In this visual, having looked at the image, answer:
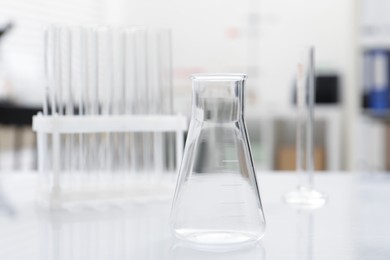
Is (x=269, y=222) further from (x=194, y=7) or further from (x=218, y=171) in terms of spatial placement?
(x=194, y=7)

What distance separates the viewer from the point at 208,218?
20.0 inches

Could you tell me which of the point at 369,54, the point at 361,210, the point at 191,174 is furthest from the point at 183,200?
the point at 369,54

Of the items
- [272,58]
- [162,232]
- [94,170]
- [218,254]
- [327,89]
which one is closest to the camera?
[218,254]

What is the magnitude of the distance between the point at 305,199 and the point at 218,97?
267 mm

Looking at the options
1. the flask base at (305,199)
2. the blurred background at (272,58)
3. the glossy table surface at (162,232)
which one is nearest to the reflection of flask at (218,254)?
the glossy table surface at (162,232)

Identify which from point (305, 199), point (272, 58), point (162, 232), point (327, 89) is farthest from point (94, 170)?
point (272, 58)

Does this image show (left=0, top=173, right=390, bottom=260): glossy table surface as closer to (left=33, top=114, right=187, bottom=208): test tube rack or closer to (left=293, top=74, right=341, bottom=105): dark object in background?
(left=33, top=114, right=187, bottom=208): test tube rack

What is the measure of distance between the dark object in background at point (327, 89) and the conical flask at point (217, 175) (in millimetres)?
2937

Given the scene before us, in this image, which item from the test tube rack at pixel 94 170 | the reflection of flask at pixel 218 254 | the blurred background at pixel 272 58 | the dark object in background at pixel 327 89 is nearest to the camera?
the reflection of flask at pixel 218 254

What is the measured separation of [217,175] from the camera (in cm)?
54

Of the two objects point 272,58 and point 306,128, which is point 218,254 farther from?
point 272,58

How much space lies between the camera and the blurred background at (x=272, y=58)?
292cm

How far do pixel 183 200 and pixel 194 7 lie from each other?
11.0 feet

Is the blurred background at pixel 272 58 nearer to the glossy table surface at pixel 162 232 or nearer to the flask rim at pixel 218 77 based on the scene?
the glossy table surface at pixel 162 232
